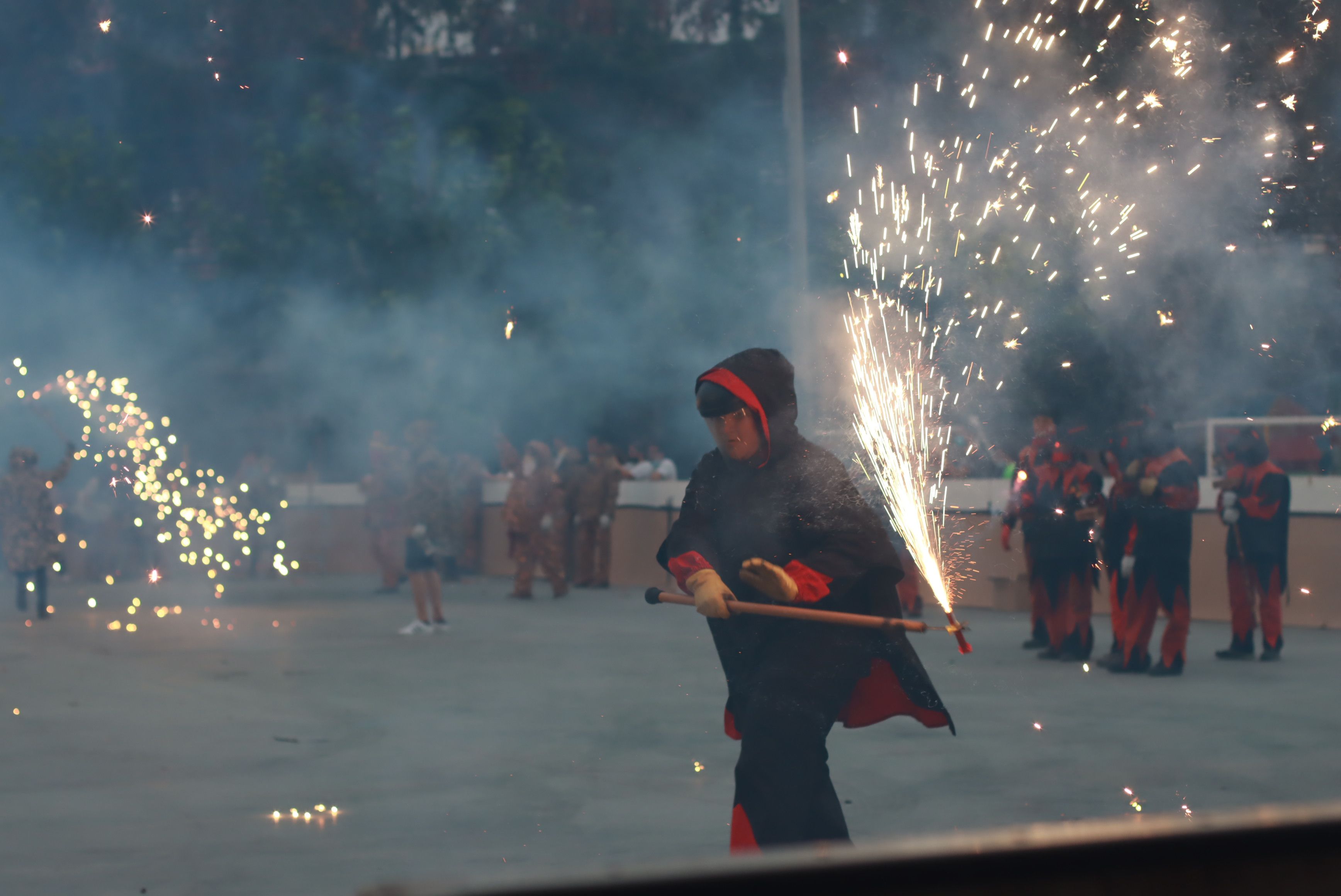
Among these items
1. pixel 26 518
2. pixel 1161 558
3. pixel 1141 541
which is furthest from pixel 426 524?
pixel 1161 558

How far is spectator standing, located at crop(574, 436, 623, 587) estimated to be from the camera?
17031 millimetres

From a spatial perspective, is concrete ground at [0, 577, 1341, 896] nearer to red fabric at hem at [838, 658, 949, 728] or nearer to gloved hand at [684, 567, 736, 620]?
gloved hand at [684, 567, 736, 620]

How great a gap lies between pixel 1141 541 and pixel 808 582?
19.7 feet

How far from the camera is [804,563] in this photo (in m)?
3.99

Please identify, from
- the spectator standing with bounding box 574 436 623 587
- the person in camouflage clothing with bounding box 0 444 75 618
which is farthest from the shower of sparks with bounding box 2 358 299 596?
the spectator standing with bounding box 574 436 623 587

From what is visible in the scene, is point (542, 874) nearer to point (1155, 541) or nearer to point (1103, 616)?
point (1155, 541)

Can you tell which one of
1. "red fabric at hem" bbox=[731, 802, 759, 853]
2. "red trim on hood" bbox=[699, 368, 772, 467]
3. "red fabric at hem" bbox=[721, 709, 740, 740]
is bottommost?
"red fabric at hem" bbox=[731, 802, 759, 853]

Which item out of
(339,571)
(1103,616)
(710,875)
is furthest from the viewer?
(339,571)

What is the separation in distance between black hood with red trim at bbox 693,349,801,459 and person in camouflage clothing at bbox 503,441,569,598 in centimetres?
1216

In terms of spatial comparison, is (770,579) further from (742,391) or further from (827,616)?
(742,391)

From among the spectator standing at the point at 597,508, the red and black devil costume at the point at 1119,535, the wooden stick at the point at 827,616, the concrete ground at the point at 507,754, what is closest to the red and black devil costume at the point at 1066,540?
the red and black devil costume at the point at 1119,535

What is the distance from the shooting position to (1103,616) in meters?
12.5

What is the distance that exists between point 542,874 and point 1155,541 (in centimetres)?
877

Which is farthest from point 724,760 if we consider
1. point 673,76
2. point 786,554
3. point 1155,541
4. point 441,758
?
point 673,76
